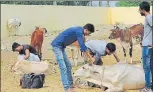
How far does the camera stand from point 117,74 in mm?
7230

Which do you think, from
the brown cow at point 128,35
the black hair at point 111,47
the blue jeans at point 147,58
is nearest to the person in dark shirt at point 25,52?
the black hair at point 111,47

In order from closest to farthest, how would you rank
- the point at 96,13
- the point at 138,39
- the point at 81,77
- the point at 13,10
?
1. the point at 81,77
2. the point at 138,39
3. the point at 13,10
4. the point at 96,13

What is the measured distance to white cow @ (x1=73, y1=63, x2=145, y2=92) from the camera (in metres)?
7.20

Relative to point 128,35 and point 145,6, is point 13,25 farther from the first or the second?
point 145,6

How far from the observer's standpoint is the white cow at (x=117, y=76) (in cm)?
720

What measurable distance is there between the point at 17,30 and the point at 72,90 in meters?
15.1

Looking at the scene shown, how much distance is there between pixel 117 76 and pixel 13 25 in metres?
13.5

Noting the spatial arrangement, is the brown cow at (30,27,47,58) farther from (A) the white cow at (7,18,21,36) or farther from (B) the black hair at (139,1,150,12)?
(A) the white cow at (7,18,21,36)

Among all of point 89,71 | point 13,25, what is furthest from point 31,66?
point 13,25

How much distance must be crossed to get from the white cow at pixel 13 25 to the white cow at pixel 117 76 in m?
13.1

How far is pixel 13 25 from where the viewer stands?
66.1ft

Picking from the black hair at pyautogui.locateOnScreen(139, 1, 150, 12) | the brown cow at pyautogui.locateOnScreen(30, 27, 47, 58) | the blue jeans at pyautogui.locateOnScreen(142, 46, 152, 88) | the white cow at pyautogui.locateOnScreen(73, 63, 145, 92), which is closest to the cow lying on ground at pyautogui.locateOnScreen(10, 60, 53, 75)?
the white cow at pyautogui.locateOnScreen(73, 63, 145, 92)

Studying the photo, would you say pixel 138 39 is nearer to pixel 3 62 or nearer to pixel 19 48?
pixel 3 62

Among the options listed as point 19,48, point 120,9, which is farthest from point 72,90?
point 120,9
